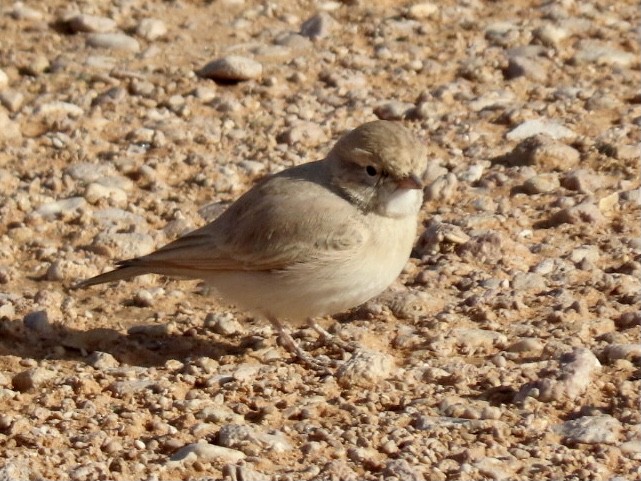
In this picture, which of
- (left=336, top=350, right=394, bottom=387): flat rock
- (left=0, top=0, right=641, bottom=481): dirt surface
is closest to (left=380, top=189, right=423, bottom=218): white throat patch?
(left=0, top=0, right=641, bottom=481): dirt surface

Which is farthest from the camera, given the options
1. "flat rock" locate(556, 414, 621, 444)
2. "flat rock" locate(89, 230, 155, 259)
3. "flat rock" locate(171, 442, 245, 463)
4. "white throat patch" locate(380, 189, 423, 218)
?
"flat rock" locate(89, 230, 155, 259)

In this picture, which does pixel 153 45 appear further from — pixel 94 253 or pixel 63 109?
pixel 94 253

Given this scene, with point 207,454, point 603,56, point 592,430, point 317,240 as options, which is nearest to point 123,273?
point 317,240

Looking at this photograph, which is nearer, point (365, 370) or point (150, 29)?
point (365, 370)

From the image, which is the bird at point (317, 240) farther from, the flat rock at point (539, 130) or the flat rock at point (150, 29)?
the flat rock at point (150, 29)

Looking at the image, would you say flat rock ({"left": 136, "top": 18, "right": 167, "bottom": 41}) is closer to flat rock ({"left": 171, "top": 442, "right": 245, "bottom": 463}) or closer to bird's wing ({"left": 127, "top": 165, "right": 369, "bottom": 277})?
bird's wing ({"left": 127, "top": 165, "right": 369, "bottom": 277})

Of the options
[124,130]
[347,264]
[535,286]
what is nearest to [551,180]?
[535,286]

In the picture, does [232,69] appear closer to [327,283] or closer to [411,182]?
[411,182]
